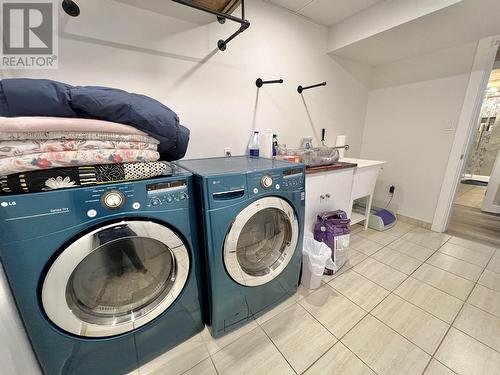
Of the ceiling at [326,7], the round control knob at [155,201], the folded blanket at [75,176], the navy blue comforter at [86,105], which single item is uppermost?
the ceiling at [326,7]

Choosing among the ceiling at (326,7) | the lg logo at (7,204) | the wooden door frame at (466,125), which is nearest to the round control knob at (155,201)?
the lg logo at (7,204)

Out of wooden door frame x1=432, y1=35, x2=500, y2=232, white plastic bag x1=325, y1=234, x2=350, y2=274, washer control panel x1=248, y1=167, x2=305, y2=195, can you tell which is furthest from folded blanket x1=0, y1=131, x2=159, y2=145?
wooden door frame x1=432, y1=35, x2=500, y2=232

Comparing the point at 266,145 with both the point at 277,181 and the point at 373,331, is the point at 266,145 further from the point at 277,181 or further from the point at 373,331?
the point at 373,331

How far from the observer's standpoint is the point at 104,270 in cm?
85

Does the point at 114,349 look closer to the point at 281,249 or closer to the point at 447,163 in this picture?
the point at 281,249

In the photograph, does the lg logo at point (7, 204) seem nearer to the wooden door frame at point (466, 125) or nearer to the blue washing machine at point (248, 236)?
the blue washing machine at point (248, 236)

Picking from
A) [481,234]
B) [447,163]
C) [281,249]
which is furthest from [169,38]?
[481,234]

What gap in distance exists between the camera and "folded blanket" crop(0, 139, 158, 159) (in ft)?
1.97

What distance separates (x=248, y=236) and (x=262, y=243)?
154mm

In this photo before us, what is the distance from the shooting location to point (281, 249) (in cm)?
127

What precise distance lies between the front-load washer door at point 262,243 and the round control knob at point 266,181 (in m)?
0.07

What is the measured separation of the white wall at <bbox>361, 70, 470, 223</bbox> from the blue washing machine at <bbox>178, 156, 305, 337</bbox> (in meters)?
2.08

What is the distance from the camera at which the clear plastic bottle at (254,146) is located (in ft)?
5.51

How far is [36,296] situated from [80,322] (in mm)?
193
